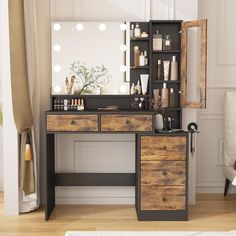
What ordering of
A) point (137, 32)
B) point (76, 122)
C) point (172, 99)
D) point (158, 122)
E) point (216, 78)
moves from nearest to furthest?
point (76, 122)
point (158, 122)
point (137, 32)
point (172, 99)
point (216, 78)

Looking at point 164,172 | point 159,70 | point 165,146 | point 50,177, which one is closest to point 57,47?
point 159,70

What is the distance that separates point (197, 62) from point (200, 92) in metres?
0.42

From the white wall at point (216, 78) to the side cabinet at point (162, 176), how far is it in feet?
3.05

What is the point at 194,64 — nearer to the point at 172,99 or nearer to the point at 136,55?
the point at 172,99

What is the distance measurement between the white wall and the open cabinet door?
0.44m

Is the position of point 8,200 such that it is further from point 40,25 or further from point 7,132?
point 40,25

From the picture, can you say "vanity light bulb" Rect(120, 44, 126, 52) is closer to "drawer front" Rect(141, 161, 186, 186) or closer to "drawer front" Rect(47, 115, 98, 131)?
"drawer front" Rect(47, 115, 98, 131)

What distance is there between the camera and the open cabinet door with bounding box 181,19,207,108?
3.73 meters

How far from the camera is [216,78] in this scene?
4406mm

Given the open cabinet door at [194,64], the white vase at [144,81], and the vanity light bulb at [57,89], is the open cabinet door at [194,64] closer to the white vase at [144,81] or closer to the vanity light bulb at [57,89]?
the white vase at [144,81]

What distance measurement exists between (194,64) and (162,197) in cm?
129

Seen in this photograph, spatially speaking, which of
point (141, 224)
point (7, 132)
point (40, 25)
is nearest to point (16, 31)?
point (40, 25)

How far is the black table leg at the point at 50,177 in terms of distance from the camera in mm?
3658

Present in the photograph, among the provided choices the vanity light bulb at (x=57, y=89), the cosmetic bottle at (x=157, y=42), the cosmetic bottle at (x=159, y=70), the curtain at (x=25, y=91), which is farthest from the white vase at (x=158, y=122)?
the curtain at (x=25, y=91)
